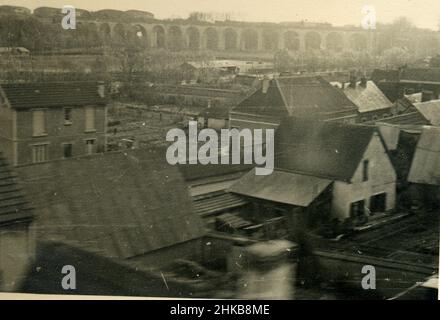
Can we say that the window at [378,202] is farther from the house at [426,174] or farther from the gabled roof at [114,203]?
the gabled roof at [114,203]

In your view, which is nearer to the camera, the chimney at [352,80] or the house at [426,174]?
the house at [426,174]

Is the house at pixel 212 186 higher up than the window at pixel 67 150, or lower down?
lower down

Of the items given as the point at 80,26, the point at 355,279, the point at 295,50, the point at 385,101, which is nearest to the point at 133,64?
the point at 80,26

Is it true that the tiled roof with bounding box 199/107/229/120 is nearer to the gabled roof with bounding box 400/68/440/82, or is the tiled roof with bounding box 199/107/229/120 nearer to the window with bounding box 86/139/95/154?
the window with bounding box 86/139/95/154

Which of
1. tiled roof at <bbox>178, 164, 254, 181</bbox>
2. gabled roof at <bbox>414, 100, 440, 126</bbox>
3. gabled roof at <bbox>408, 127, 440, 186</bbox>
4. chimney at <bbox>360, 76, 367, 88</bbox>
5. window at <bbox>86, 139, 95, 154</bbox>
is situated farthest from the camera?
chimney at <bbox>360, 76, 367, 88</bbox>

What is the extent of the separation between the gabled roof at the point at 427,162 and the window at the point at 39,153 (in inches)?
87.2

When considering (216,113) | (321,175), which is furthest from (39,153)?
(321,175)

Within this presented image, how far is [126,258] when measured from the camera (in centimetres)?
356

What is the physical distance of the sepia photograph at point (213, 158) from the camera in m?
3.53

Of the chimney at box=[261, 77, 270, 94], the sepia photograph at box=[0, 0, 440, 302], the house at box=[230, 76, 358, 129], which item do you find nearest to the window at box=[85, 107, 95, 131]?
the sepia photograph at box=[0, 0, 440, 302]

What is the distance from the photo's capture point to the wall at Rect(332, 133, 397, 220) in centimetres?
371

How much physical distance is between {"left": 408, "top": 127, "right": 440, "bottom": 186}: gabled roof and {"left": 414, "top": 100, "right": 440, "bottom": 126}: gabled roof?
12cm

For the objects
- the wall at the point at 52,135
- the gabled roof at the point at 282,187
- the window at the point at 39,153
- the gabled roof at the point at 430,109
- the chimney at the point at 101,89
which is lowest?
the gabled roof at the point at 282,187

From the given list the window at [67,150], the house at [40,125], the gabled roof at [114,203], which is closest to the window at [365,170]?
the gabled roof at [114,203]
